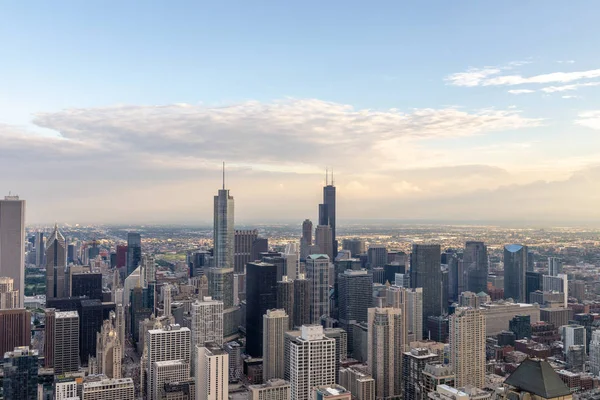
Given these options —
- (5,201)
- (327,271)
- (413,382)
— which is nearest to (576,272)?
(413,382)

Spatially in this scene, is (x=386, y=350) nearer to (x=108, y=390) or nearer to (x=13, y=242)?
(x=108, y=390)

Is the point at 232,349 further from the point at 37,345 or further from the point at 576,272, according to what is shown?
the point at 576,272

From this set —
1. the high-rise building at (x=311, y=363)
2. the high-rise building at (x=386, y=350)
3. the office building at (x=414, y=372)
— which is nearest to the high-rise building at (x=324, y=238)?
the high-rise building at (x=386, y=350)

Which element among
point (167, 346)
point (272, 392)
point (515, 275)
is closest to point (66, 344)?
point (167, 346)

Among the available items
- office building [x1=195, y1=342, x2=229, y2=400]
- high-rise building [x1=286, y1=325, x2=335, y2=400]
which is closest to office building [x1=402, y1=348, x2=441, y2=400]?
high-rise building [x1=286, y1=325, x2=335, y2=400]

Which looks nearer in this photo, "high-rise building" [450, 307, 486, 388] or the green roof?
the green roof

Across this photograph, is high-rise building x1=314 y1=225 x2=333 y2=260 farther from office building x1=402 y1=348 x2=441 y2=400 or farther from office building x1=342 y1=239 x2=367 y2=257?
office building x1=402 y1=348 x2=441 y2=400
